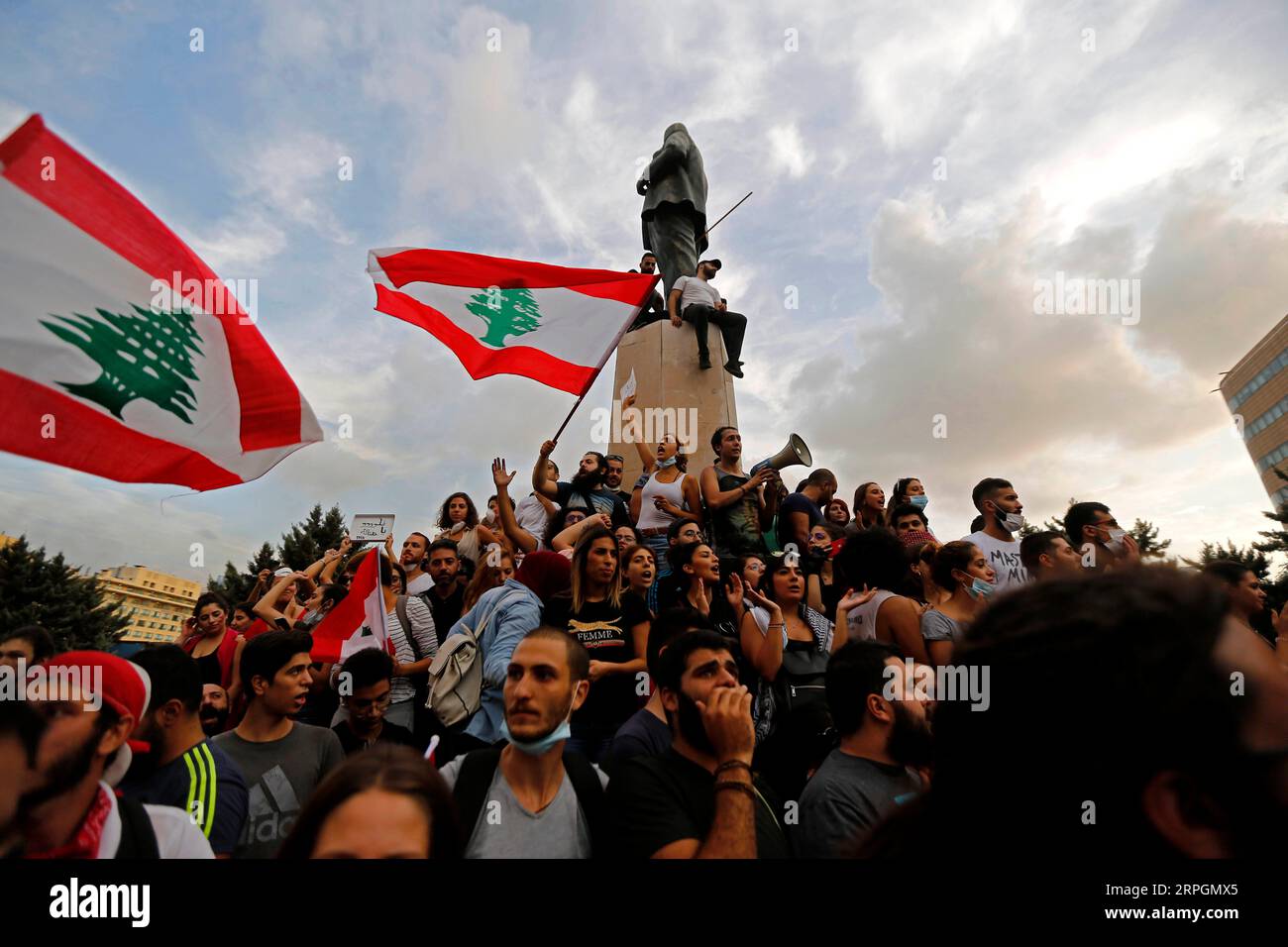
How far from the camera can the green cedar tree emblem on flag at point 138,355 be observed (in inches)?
112

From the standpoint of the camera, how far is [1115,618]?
1005 mm

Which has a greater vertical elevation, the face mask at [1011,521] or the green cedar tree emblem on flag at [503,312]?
the green cedar tree emblem on flag at [503,312]

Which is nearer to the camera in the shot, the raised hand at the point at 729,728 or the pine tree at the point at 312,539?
the raised hand at the point at 729,728

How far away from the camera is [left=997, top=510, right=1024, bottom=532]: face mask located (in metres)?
5.44

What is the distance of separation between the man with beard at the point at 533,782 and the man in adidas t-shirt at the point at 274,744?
3.82 ft

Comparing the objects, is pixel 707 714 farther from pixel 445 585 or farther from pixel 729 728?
Result: pixel 445 585

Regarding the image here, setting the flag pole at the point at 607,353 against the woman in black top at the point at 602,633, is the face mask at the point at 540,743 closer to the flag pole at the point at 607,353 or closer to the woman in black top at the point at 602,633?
the woman in black top at the point at 602,633

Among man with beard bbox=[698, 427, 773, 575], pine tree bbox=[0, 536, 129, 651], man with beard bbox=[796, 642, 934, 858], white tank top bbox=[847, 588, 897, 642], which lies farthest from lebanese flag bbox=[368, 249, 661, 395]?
pine tree bbox=[0, 536, 129, 651]

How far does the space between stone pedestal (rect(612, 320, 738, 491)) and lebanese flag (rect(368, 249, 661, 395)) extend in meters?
4.24

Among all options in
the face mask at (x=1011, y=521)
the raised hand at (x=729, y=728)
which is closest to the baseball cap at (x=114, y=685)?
the raised hand at (x=729, y=728)

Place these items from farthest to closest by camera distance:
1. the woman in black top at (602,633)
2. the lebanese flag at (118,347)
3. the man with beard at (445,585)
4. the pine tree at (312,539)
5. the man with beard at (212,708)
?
the pine tree at (312,539) → the man with beard at (445,585) → the man with beard at (212,708) → the woman in black top at (602,633) → the lebanese flag at (118,347)
